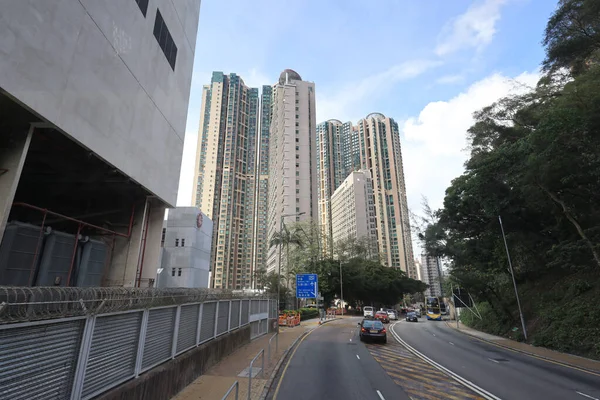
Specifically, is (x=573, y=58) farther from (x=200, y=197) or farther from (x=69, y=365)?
(x=200, y=197)

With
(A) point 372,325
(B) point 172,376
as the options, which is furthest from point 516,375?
(B) point 172,376

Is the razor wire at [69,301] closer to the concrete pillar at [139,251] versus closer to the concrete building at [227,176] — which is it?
the concrete pillar at [139,251]

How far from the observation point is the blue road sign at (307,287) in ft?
80.6

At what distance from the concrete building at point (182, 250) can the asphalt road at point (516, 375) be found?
3422 cm

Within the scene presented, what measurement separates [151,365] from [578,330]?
21389 mm

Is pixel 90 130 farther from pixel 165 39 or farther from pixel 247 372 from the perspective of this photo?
pixel 247 372

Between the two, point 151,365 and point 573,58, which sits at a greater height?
point 573,58

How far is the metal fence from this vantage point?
167 inches

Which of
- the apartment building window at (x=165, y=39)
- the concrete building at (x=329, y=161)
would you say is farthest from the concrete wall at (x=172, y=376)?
the concrete building at (x=329, y=161)

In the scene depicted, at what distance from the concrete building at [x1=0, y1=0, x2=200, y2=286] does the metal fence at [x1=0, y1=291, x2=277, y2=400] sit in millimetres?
7014

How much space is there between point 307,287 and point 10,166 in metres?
19.4

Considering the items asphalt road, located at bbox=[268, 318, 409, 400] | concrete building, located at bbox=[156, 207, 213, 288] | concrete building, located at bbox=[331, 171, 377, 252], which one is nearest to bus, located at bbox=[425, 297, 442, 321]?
concrete building, located at bbox=[156, 207, 213, 288]

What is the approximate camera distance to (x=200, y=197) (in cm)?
11112

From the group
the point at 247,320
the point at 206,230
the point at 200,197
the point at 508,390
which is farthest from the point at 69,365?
the point at 200,197
